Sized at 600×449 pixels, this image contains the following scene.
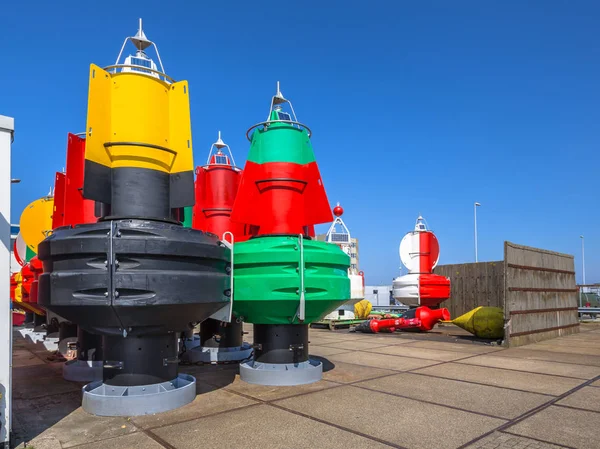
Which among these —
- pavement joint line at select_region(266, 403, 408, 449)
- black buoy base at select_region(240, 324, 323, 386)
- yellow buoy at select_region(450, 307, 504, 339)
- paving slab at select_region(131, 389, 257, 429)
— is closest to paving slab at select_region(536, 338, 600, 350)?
yellow buoy at select_region(450, 307, 504, 339)

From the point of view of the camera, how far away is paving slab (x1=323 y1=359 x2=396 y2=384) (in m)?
7.27

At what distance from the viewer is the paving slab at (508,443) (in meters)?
4.14

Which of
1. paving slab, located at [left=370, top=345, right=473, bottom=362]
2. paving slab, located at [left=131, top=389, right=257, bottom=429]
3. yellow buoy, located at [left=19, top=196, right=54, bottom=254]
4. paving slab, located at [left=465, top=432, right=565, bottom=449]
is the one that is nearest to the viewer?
paving slab, located at [left=465, top=432, right=565, bottom=449]

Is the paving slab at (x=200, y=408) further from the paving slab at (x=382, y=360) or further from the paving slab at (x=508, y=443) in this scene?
the paving slab at (x=382, y=360)

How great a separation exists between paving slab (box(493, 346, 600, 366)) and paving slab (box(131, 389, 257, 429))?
6109mm

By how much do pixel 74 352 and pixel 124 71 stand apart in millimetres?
6482

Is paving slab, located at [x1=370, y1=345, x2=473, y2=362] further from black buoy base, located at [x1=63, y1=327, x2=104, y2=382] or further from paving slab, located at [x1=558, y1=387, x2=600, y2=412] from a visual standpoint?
black buoy base, located at [x1=63, y1=327, x2=104, y2=382]

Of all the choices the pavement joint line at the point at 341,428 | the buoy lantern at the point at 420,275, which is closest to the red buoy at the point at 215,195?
the pavement joint line at the point at 341,428

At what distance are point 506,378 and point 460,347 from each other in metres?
4.04

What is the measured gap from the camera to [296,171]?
7.34 metres

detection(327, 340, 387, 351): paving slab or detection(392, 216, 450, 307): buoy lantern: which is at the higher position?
detection(392, 216, 450, 307): buoy lantern

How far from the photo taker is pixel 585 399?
5.87 metres

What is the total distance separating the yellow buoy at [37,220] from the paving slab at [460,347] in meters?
8.93

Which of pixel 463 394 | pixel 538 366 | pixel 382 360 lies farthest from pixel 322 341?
pixel 463 394
